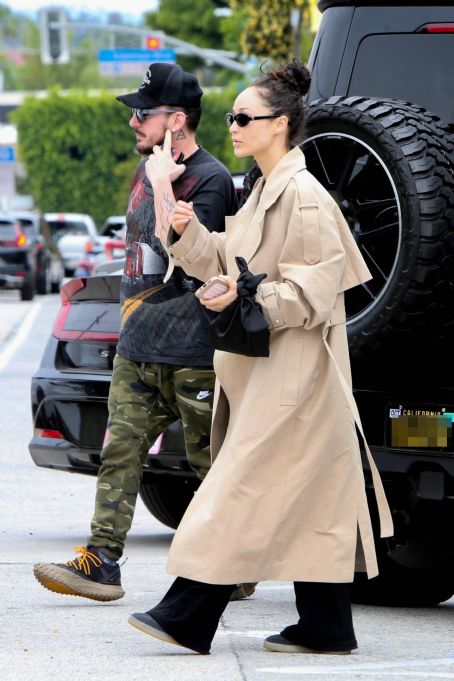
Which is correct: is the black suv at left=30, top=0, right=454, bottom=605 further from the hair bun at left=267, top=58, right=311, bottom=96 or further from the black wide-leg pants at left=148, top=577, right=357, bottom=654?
the black wide-leg pants at left=148, top=577, right=357, bottom=654

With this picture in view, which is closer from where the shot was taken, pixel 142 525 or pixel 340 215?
pixel 340 215

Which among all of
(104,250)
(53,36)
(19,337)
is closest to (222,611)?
(19,337)

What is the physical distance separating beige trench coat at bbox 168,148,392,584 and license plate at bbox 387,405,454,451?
2.17 ft

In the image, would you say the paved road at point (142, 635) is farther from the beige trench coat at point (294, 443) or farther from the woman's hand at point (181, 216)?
the woman's hand at point (181, 216)

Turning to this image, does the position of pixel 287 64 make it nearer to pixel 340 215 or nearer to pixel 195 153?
pixel 340 215

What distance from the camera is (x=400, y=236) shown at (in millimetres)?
5477

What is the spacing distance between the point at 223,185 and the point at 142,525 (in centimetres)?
305

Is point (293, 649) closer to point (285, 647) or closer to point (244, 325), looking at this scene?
point (285, 647)

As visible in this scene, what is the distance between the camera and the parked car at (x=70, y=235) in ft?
127

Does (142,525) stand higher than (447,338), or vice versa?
(447,338)

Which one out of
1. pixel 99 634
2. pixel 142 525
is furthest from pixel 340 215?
pixel 142 525

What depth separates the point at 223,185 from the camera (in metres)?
6.14

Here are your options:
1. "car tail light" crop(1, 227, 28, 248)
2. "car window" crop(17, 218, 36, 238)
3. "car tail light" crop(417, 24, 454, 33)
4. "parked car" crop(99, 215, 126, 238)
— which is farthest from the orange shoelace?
"car window" crop(17, 218, 36, 238)

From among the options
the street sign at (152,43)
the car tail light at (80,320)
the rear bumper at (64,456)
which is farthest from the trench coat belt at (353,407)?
the street sign at (152,43)
